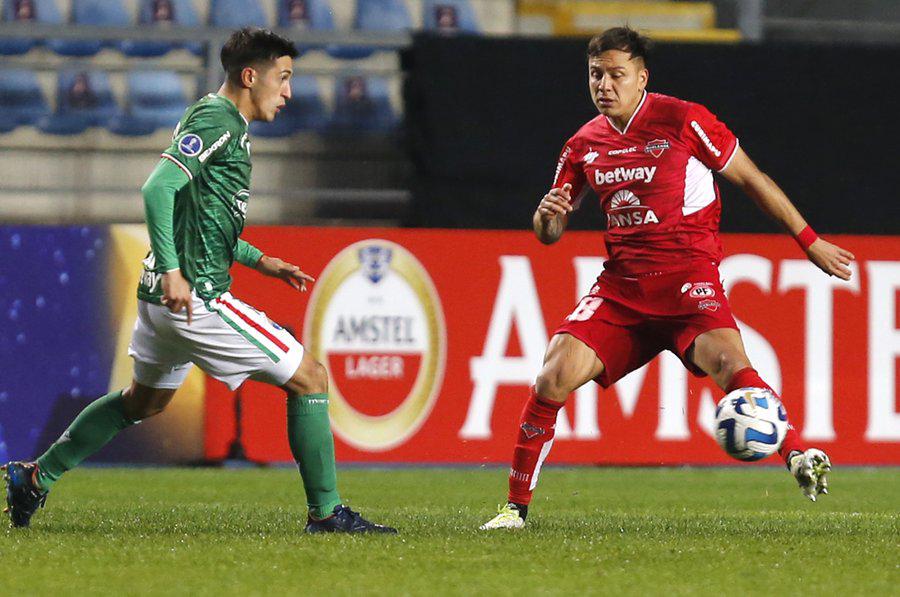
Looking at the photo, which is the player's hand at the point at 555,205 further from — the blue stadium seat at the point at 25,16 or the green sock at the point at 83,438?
the blue stadium seat at the point at 25,16

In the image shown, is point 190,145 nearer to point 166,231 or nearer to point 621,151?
point 166,231

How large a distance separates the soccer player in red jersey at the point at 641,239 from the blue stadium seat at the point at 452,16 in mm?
5754

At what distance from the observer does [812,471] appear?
5.79 meters

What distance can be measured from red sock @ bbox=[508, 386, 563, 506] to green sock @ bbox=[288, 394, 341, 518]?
0.82 meters

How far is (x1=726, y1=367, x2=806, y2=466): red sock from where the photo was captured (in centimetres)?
606

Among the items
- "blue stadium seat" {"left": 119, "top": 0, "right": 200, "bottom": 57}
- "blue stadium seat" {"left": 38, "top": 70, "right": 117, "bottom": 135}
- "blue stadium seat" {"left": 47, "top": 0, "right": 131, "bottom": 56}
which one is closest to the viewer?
"blue stadium seat" {"left": 38, "top": 70, "right": 117, "bottom": 135}

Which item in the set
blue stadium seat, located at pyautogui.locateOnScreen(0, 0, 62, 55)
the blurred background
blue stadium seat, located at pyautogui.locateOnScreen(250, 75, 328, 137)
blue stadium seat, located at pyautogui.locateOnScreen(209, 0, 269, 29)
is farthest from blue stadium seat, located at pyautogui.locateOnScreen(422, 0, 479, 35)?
blue stadium seat, located at pyautogui.locateOnScreen(0, 0, 62, 55)

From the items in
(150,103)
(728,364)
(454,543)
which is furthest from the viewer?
(150,103)

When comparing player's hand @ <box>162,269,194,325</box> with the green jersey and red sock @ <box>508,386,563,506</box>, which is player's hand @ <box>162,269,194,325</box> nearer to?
the green jersey

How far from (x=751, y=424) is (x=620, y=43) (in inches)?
63.7

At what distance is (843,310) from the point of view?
1059 cm

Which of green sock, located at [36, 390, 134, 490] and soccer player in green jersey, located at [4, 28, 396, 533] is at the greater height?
soccer player in green jersey, located at [4, 28, 396, 533]

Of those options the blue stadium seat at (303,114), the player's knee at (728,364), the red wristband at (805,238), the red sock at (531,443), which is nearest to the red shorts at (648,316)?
the player's knee at (728,364)

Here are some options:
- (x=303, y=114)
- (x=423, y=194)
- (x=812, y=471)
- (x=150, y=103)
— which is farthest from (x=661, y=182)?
(x=150, y=103)
